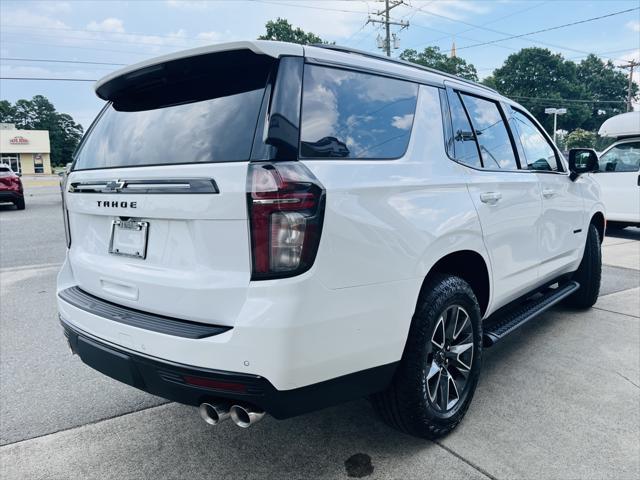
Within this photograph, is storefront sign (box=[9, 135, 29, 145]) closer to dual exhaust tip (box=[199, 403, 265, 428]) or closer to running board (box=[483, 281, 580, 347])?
running board (box=[483, 281, 580, 347])

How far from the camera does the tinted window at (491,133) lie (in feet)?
10.0

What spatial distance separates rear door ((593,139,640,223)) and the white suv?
8450 mm

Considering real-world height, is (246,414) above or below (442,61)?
below

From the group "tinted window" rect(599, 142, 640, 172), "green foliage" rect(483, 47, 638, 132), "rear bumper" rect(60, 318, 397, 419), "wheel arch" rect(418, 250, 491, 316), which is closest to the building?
"green foliage" rect(483, 47, 638, 132)

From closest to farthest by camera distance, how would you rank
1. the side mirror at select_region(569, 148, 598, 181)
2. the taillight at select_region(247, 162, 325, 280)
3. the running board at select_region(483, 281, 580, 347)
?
the taillight at select_region(247, 162, 325, 280), the running board at select_region(483, 281, 580, 347), the side mirror at select_region(569, 148, 598, 181)

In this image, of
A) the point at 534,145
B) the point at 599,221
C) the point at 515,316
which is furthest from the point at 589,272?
the point at 515,316

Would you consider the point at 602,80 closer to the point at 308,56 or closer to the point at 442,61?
the point at 442,61

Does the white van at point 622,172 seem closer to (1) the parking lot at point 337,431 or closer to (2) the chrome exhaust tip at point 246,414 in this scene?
(1) the parking lot at point 337,431

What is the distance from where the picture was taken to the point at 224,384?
6.12ft

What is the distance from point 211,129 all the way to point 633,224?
33.5 ft

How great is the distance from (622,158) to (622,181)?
54 centimetres

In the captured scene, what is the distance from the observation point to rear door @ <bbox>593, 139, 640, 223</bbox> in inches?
380

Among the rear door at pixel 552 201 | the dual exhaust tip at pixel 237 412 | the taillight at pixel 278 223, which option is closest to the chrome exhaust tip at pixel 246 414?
the dual exhaust tip at pixel 237 412

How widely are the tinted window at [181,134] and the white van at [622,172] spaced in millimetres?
9537
